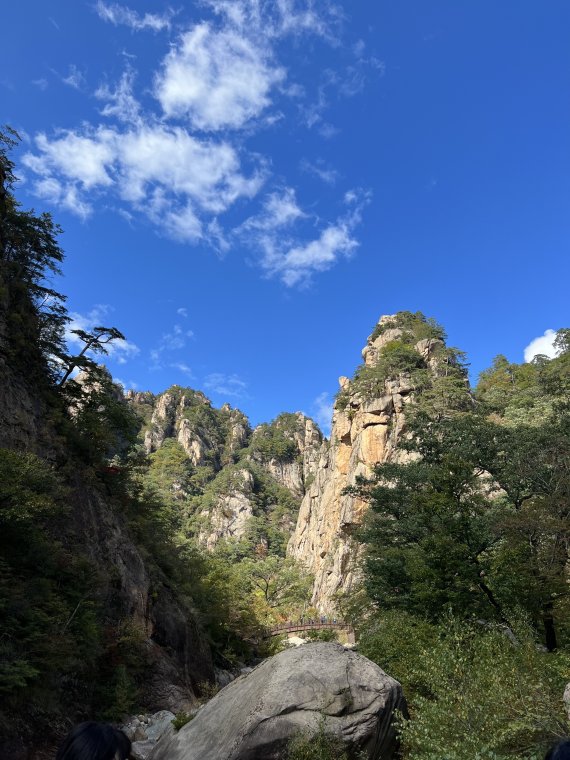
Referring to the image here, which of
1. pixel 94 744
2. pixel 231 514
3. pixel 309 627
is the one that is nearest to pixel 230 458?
pixel 231 514

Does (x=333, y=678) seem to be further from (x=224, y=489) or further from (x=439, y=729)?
(x=224, y=489)

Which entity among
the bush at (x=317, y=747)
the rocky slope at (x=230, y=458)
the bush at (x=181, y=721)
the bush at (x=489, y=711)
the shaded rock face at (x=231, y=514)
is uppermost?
the rocky slope at (x=230, y=458)

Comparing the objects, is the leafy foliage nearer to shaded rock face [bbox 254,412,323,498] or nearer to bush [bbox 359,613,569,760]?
bush [bbox 359,613,569,760]

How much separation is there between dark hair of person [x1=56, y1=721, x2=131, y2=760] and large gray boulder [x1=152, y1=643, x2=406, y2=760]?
5.21 meters

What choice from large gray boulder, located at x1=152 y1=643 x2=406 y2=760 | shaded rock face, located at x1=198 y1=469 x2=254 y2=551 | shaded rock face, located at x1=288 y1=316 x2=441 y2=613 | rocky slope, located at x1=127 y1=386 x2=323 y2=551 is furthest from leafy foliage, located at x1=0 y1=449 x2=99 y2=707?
shaded rock face, located at x1=198 y1=469 x2=254 y2=551

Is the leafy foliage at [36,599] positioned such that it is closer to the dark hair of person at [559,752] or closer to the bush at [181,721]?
the bush at [181,721]

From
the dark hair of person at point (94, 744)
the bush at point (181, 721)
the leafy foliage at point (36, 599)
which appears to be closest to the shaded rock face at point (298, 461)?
the leafy foliage at point (36, 599)

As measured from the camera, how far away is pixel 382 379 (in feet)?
160

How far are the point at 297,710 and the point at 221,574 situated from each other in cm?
2145

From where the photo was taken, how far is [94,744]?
7.86 ft

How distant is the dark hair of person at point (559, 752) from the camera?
6.75ft

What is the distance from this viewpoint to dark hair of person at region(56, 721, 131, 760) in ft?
7.72

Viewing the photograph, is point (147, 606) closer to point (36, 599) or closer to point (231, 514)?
point (36, 599)

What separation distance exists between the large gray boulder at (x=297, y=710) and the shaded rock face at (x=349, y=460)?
3133cm
